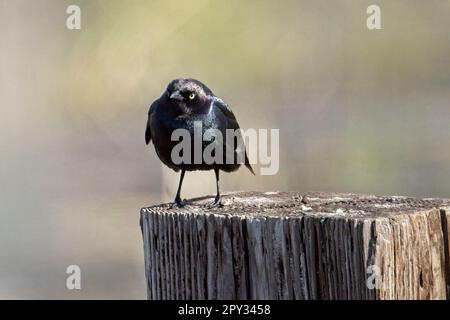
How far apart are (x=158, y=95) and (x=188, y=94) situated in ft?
18.5

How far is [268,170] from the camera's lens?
28.7 feet

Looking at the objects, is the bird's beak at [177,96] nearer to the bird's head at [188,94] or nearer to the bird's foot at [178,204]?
the bird's head at [188,94]

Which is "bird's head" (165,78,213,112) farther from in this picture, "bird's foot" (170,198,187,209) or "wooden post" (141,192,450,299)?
"wooden post" (141,192,450,299)

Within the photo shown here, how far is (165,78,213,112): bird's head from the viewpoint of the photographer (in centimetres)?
434

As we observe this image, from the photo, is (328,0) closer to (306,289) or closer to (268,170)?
(268,170)

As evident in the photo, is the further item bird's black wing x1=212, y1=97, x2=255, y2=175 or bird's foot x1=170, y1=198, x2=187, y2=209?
bird's black wing x1=212, y1=97, x2=255, y2=175

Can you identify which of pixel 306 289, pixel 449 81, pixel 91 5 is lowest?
pixel 306 289

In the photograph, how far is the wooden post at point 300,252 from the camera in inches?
127

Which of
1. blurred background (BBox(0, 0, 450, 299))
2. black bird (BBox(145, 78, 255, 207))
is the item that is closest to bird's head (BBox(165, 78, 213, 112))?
black bird (BBox(145, 78, 255, 207))

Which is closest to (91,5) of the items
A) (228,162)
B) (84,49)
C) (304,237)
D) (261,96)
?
(84,49)

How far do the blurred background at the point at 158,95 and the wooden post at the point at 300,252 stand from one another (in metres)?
4.01

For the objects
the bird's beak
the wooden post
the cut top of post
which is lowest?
the wooden post

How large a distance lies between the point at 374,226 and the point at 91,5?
26.5 feet

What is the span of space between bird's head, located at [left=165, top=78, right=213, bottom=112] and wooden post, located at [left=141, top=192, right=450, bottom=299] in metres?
0.80
